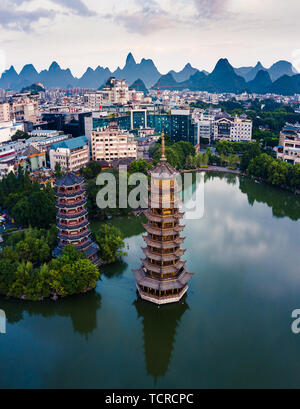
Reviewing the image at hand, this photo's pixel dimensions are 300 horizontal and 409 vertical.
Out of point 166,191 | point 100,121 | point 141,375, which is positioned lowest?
point 141,375

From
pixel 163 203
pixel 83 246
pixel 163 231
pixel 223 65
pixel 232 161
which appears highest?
pixel 223 65

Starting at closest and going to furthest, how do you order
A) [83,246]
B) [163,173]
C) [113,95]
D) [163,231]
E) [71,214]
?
[163,173], [163,231], [71,214], [83,246], [113,95]

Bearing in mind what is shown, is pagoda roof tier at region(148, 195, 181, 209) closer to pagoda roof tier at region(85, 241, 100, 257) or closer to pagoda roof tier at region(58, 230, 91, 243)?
pagoda roof tier at region(58, 230, 91, 243)

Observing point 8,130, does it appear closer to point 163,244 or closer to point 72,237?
point 72,237

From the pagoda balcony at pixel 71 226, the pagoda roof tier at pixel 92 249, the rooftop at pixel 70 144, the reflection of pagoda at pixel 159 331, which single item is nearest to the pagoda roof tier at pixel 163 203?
the reflection of pagoda at pixel 159 331

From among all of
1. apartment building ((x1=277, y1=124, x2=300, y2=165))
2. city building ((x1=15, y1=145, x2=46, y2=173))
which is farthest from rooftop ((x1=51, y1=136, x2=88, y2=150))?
apartment building ((x1=277, y1=124, x2=300, y2=165))

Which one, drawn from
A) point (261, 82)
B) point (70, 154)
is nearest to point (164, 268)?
point (70, 154)

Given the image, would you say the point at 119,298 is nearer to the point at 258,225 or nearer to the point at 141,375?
the point at 141,375

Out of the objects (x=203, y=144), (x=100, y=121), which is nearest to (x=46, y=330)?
(x=100, y=121)
